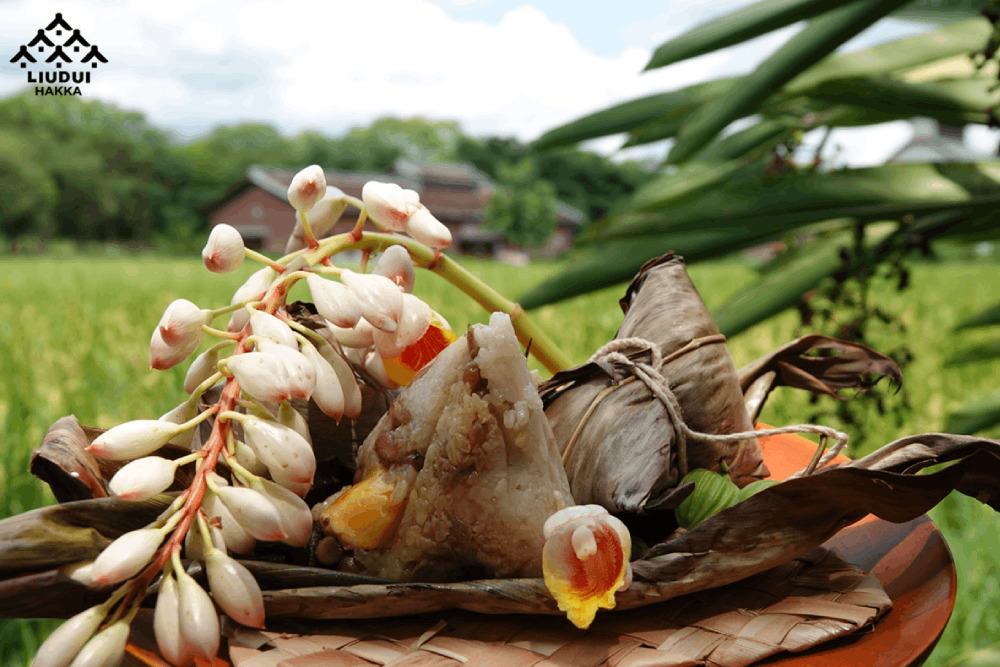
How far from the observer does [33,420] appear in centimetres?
165

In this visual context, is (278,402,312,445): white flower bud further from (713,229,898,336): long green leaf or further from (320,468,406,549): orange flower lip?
(713,229,898,336): long green leaf

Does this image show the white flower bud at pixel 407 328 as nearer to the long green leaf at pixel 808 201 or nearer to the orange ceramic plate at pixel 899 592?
the orange ceramic plate at pixel 899 592

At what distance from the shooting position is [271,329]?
1.57ft

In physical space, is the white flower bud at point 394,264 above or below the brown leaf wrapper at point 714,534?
above

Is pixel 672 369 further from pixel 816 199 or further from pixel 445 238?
pixel 816 199

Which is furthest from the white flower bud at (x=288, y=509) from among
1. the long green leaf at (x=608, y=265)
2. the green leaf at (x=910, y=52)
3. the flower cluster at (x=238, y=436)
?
the green leaf at (x=910, y=52)

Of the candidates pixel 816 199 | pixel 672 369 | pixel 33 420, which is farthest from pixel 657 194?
pixel 33 420

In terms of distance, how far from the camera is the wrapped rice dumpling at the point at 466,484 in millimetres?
513

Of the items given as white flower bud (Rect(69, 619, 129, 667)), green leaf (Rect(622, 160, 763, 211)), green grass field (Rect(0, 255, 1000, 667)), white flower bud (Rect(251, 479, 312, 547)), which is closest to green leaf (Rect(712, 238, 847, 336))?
green grass field (Rect(0, 255, 1000, 667))

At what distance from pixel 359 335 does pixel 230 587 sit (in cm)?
22

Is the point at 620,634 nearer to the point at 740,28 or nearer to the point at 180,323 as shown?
the point at 180,323

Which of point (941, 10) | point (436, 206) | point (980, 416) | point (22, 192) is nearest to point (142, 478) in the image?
point (980, 416)

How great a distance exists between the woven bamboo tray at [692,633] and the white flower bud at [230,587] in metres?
0.04

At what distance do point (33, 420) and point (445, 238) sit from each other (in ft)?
4.80
